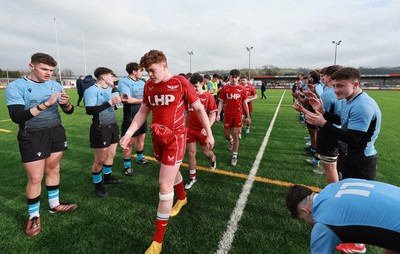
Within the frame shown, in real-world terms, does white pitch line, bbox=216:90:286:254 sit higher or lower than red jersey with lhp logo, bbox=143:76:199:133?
lower

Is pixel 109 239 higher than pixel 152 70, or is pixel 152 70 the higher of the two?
pixel 152 70

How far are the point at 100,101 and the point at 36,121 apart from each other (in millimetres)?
1040

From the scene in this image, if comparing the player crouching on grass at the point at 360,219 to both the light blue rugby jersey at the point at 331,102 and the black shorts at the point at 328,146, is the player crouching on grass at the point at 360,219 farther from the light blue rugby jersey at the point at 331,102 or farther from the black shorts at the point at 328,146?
the light blue rugby jersey at the point at 331,102

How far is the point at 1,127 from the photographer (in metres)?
9.87

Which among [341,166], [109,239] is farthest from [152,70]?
[341,166]

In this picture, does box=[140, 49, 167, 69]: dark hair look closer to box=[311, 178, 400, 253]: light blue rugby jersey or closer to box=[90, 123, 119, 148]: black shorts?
box=[90, 123, 119, 148]: black shorts

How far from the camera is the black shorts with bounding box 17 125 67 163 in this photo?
3000 millimetres

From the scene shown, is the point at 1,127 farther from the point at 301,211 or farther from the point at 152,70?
the point at 301,211

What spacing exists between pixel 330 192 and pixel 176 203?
2.50 m

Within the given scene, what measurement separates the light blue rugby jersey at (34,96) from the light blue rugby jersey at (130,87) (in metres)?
1.54

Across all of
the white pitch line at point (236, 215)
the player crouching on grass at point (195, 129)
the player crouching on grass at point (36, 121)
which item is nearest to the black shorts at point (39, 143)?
the player crouching on grass at point (36, 121)

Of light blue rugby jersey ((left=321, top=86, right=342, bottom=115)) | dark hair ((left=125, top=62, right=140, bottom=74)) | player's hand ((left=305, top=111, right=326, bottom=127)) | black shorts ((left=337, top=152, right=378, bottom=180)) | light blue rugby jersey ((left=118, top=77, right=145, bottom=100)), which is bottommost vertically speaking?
black shorts ((left=337, top=152, right=378, bottom=180))

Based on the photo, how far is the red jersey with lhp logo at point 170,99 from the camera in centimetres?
276

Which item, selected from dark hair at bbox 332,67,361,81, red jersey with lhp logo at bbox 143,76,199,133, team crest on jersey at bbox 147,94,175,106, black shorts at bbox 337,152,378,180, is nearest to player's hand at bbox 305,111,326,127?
dark hair at bbox 332,67,361,81
